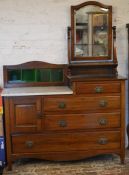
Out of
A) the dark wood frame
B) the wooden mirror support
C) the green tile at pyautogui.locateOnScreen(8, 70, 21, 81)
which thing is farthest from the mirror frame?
the green tile at pyautogui.locateOnScreen(8, 70, 21, 81)

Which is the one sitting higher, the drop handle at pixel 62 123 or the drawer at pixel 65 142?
the drop handle at pixel 62 123

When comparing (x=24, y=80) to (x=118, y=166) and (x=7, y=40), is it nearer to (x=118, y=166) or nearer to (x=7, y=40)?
→ (x=7, y=40)

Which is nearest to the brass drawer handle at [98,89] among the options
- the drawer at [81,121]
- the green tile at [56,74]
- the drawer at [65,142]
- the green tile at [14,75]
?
the drawer at [81,121]

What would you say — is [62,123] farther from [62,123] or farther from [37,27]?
[37,27]

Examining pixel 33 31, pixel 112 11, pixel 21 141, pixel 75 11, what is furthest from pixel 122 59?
pixel 21 141

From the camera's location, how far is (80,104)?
2900mm

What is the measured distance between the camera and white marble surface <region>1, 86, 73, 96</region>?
9.29 feet

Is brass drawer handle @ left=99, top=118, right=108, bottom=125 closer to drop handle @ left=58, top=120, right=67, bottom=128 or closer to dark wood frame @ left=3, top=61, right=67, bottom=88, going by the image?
drop handle @ left=58, top=120, right=67, bottom=128

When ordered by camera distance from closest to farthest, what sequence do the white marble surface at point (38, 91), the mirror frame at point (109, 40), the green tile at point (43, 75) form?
the white marble surface at point (38, 91) < the mirror frame at point (109, 40) < the green tile at point (43, 75)

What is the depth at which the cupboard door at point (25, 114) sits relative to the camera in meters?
2.85

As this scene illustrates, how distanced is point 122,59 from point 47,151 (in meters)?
1.40

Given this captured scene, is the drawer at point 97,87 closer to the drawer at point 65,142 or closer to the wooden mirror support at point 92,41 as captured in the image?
the wooden mirror support at point 92,41

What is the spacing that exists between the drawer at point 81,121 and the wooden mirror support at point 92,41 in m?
0.50

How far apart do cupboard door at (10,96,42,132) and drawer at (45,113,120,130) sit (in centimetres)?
12
